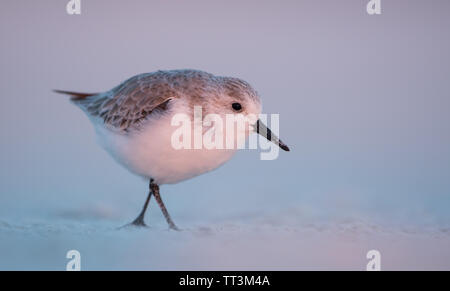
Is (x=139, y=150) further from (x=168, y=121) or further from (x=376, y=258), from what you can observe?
(x=376, y=258)

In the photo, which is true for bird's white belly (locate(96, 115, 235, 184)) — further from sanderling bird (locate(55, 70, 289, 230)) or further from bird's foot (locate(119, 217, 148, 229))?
bird's foot (locate(119, 217, 148, 229))

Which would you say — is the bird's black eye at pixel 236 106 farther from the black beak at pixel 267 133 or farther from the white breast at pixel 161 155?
the white breast at pixel 161 155

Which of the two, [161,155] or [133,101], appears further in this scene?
[133,101]

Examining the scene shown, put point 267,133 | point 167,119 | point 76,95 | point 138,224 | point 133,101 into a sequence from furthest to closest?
point 76,95 → point 138,224 → point 133,101 → point 267,133 → point 167,119

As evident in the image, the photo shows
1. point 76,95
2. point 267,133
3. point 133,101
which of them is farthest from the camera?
point 76,95

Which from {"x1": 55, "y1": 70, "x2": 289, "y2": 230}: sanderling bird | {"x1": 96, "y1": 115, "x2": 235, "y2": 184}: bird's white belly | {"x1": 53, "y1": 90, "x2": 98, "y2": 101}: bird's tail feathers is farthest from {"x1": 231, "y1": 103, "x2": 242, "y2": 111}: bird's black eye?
{"x1": 53, "y1": 90, "x2": 98, "y2": 101}: bird's tail feathers

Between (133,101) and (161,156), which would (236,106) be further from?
(133,101)

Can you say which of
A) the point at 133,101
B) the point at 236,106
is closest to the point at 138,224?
the point at 133,101

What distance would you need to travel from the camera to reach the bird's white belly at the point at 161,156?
3854 mm

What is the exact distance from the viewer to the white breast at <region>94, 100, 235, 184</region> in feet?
12.6

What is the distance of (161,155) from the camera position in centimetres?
389

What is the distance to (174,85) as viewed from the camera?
4051mm

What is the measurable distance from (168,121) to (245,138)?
55cm

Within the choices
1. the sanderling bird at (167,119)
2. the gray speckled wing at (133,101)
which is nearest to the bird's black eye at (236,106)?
the sanderling bird at (167,119)
